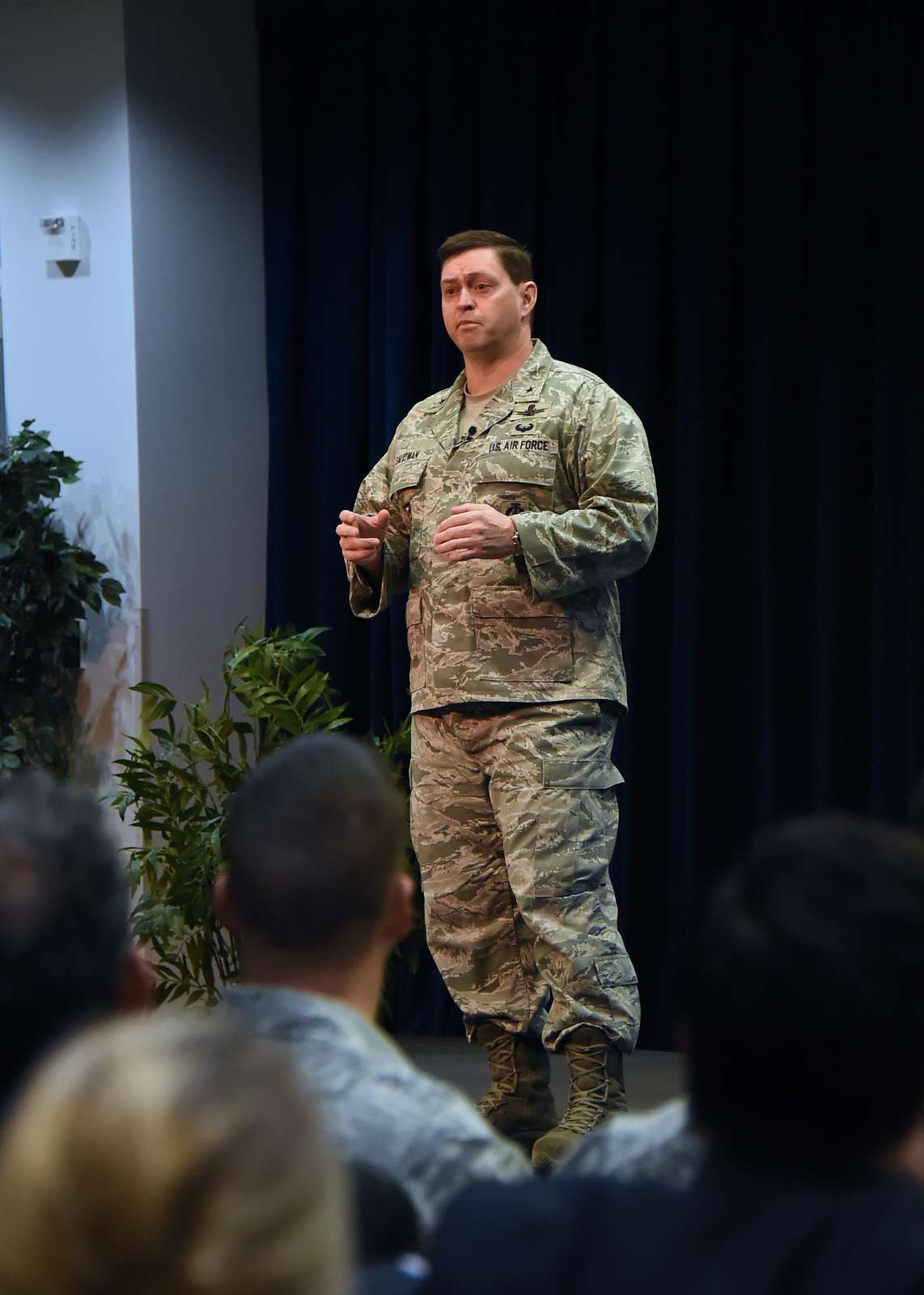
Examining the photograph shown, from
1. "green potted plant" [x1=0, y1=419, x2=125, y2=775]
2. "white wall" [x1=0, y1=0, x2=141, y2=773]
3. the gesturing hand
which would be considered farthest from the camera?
"white wall" [x1=0, y1=0, x2=141, y2=773]

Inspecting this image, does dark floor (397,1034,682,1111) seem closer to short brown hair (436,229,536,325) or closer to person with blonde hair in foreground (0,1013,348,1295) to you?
short brown hair (436,229,536,325)

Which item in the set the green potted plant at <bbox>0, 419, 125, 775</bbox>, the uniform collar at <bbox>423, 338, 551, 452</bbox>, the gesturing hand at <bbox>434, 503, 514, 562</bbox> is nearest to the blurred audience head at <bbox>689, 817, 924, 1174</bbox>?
the gesturing hand at <bbox>434, 503, 514, 562</bbox>

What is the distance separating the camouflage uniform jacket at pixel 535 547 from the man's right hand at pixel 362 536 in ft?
0.28

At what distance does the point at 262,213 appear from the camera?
4.91 meters

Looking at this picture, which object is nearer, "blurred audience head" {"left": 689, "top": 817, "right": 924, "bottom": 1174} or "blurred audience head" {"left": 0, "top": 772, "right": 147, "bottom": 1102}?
"blurred audience head" {"left": 689, "top": 817, "right": 924, "bottom": 1174}

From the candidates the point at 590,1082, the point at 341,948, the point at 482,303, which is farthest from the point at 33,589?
the point at 341,948

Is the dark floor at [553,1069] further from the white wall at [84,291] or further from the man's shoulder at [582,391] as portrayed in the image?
the man's shoulder at [582,391]

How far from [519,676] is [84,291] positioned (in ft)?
6.52

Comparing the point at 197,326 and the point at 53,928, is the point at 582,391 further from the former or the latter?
the point at 53,928

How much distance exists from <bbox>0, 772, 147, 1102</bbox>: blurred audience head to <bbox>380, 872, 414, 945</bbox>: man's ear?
1.07 ft

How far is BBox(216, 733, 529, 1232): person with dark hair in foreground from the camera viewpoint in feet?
3.99

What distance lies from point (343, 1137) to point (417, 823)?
216 cm

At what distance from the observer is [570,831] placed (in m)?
3.16

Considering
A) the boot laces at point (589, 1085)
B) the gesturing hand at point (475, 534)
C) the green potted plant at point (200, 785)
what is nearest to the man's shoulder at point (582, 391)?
the gesturing hand at point (475, 534)
